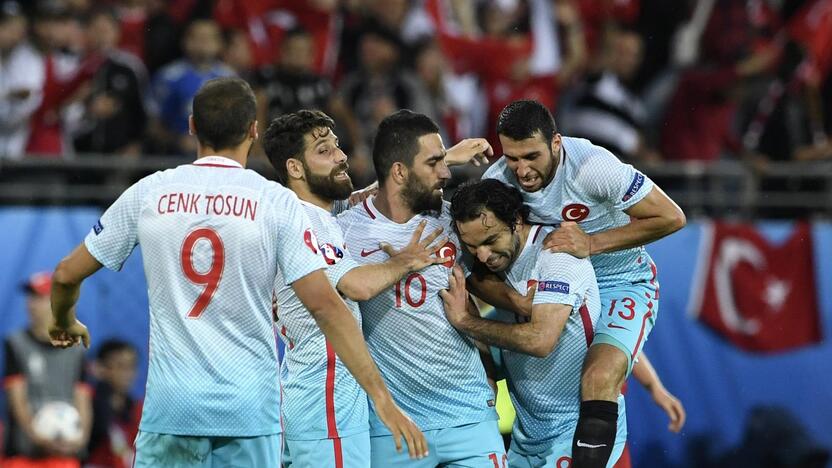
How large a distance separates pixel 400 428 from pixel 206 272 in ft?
3.35

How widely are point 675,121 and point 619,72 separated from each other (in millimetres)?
734

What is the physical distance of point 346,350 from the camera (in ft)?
16.8

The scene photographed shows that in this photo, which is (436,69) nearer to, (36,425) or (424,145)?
(36,425)

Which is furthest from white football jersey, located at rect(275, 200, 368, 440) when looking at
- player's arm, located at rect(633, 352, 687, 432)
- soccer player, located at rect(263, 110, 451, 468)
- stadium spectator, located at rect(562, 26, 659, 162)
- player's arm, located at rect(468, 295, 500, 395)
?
stadium spectator, located at rect(562, 26, 659, 162)

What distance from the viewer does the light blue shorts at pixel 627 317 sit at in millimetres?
6551

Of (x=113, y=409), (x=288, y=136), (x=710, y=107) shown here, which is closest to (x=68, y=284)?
(x=288, y=136)

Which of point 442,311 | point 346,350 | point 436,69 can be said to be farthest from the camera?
point 436,69

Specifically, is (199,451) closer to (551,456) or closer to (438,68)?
(551,456)

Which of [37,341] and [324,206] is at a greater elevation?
[324,206]

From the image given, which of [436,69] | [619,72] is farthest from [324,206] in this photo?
[619,72]

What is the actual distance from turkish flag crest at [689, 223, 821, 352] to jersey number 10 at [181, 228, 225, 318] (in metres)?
7.31

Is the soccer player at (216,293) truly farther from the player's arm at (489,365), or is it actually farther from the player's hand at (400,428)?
Answer: the player's arm at (489,365)

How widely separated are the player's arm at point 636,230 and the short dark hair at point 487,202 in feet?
0.86

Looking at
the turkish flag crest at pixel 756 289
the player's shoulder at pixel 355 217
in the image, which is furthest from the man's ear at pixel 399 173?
the turkish flag crest at pixel 756 289
